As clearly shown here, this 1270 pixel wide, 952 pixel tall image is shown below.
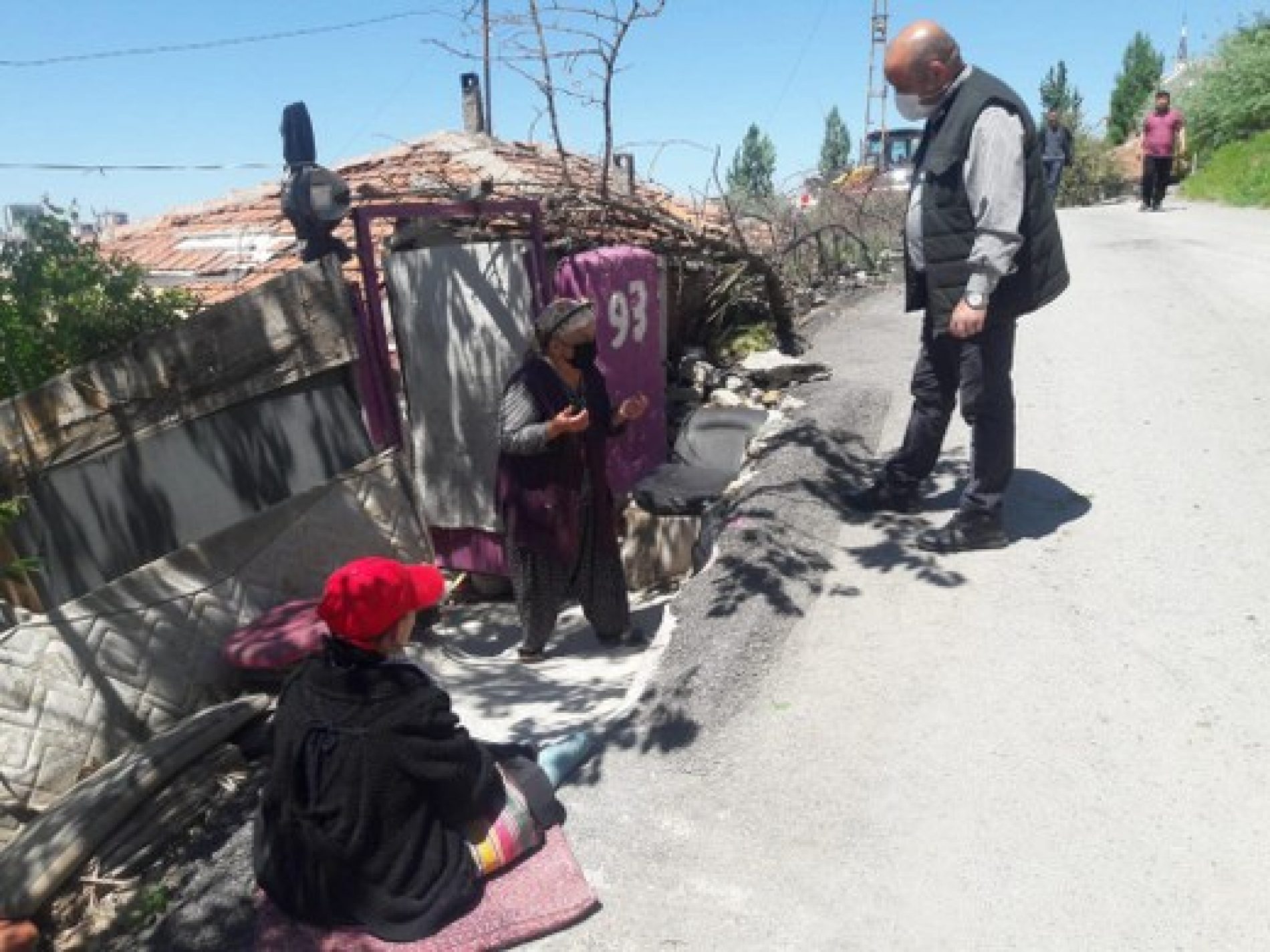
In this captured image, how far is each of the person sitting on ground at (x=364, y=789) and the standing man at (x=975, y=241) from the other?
232 centimetres

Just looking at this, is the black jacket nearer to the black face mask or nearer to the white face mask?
the black face mask

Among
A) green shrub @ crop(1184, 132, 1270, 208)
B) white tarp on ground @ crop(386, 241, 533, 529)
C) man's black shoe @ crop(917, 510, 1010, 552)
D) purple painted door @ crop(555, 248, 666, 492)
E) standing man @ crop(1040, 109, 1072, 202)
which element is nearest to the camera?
man's black shoe @ crop(917, 510, 1010, 552)

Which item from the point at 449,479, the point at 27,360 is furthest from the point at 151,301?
the point at 449,479

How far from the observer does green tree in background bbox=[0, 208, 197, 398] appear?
4328mm

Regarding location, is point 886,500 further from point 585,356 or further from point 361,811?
point 361,811

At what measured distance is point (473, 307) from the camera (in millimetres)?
5531

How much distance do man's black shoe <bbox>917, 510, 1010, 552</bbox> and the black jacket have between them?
7.99 feet

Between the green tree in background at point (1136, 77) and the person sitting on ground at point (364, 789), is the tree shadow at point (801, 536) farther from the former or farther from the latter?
the green tree in background at point (1136, 77)

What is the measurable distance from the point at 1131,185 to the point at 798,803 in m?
26.2

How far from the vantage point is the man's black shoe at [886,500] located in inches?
176

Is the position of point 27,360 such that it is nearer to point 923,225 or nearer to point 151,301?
point 151,301

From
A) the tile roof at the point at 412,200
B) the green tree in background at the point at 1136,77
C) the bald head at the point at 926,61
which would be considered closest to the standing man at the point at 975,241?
the bald head at the point at 926,61

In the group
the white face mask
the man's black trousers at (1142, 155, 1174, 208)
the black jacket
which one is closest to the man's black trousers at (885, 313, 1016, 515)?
the white face mask

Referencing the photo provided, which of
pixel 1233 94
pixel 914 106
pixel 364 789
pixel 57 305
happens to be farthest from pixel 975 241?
pixel 1233 94
